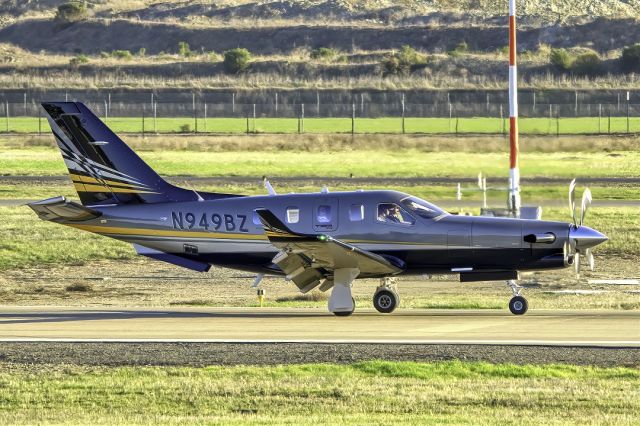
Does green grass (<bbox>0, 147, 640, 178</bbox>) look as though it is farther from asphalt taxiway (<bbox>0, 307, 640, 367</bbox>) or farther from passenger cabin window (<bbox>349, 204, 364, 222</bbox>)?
asphalt taxiway (<bbox>0, 307, 640, 367</bbox>)

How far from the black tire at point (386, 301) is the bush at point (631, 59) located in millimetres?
81909

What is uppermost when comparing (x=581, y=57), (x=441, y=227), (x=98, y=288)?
(x=581, y=57)

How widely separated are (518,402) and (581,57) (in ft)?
294

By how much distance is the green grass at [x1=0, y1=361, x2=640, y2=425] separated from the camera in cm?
1666

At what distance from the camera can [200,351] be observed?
21.4 meters

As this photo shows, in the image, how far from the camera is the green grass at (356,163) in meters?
35.9

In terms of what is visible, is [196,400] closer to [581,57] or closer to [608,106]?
[608,106]

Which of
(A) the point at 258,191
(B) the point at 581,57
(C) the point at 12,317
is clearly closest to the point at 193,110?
(B) the point at 581,57

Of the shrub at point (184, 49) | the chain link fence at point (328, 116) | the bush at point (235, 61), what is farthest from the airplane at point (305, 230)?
the shrub at point (184, 49)

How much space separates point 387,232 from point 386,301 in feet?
4.50

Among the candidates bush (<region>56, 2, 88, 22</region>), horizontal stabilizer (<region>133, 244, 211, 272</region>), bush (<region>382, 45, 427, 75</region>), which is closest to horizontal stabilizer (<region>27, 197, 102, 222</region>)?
horizontal stabilizer (<region>133, 244, 211, 272</region>)

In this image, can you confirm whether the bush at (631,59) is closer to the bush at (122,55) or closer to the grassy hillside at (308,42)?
the grassy hillside at (308,42)

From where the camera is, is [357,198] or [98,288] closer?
[357,198]

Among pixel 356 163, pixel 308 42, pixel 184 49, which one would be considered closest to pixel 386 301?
pixel 356 163
